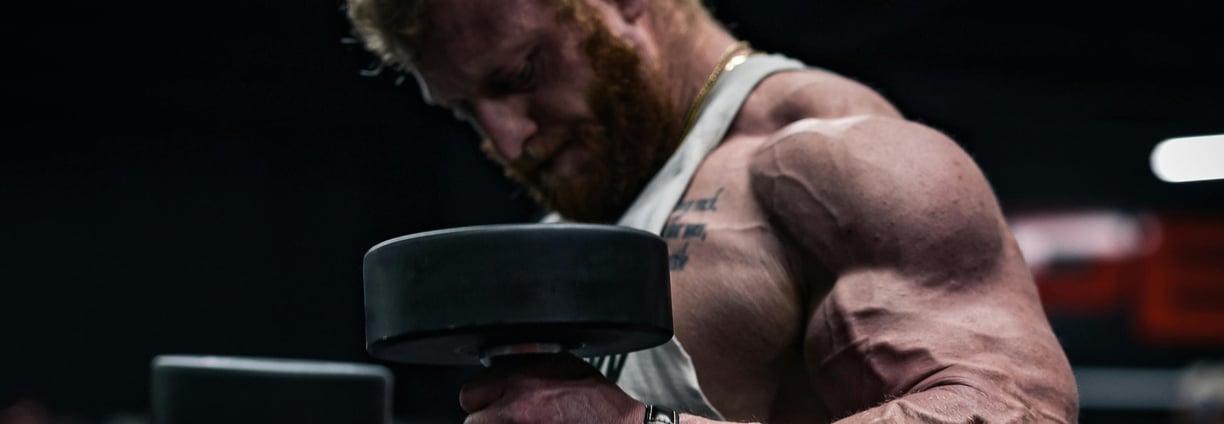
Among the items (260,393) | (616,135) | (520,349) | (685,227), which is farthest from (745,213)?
(260,393)

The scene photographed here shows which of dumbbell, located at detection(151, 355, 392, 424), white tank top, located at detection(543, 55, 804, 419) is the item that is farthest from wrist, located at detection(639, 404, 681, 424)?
dumbbell, located at detection(151, 355, 392, 424)

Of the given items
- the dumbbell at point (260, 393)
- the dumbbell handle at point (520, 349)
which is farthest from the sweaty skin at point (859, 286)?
the dumbbell at point (260, 393)

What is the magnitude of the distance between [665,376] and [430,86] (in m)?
0.49

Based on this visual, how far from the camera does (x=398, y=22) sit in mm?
1475

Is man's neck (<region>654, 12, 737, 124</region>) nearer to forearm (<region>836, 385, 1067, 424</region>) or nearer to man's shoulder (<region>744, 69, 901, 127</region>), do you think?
man's shoulder (<region>744, 69, 901, 127</region>)

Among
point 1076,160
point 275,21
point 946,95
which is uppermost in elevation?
point 275,21

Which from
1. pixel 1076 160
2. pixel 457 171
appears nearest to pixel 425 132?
pixel 457 171

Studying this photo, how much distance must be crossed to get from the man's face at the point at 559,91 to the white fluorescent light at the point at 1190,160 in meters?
5.13

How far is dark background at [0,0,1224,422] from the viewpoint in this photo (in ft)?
Answer: 16.4

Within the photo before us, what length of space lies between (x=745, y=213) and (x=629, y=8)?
388 millimetres

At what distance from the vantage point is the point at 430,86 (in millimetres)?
1510

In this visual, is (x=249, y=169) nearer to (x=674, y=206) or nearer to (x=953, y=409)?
(x=674, y=206)

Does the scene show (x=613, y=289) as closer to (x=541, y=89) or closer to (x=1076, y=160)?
(x=541, y=89)

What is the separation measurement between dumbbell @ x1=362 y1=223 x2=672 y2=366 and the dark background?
12.9 ft
